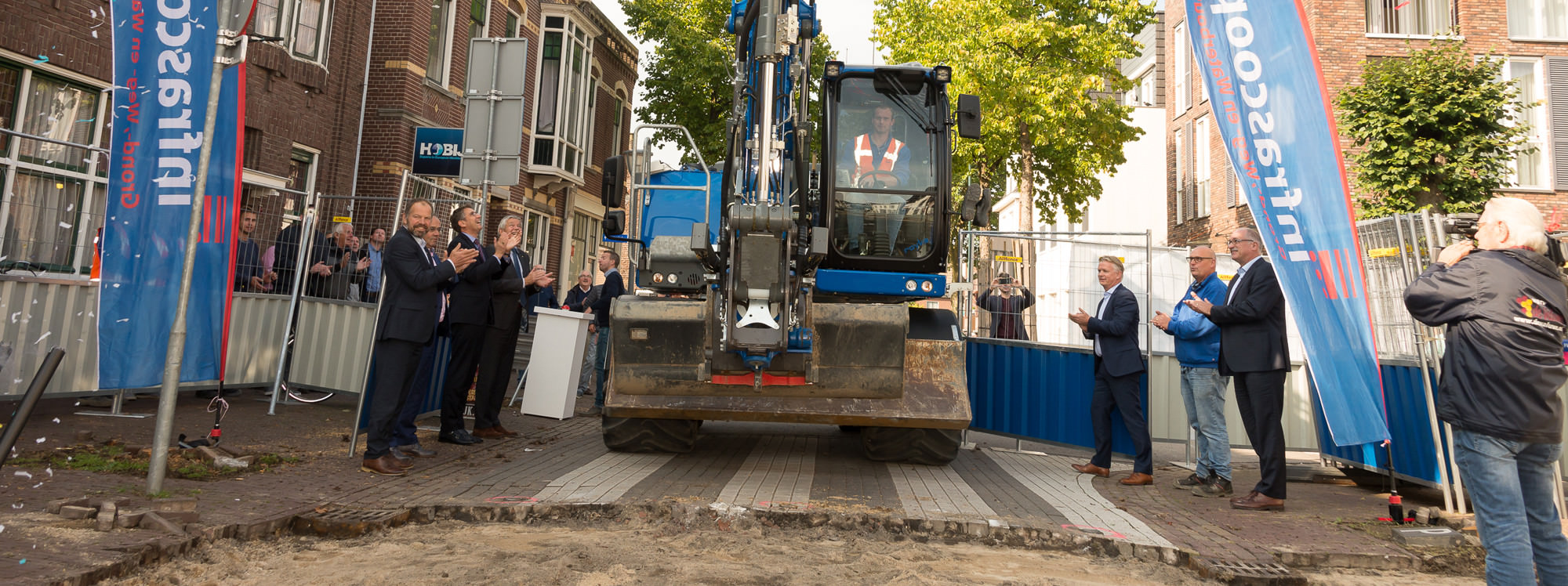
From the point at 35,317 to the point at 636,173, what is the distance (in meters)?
4.86

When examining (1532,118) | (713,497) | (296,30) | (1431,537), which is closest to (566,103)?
(296,30)

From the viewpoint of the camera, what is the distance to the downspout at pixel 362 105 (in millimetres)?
15531

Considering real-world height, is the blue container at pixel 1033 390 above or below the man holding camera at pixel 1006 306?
below

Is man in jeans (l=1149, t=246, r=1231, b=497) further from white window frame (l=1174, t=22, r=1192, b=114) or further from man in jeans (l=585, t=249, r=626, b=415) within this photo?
white window frame (l=1174, t=22, r=1192, b=114)

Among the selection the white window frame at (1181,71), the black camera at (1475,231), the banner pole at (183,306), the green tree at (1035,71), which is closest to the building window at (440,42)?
the green tree at (1035,71)

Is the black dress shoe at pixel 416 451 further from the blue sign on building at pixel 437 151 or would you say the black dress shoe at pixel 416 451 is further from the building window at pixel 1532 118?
the building window at pixel 1532 118

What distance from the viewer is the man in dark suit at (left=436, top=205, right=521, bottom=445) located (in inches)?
282

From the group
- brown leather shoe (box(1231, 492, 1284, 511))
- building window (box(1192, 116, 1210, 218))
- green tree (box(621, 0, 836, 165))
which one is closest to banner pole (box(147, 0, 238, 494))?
brown leather shoe (box(1231, 492, 1284, 511))

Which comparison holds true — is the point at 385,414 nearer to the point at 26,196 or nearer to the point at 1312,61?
the point at 26,196

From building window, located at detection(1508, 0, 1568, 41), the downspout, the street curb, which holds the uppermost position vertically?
building window, located at detection(1508, 0, 1568, 41)

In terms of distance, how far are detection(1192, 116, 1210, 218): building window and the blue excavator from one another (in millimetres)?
23028

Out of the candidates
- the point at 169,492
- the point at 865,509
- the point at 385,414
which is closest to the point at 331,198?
the point at 385,414

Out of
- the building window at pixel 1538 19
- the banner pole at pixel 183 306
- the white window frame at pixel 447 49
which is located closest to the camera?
the banner pole at pixel 183 306

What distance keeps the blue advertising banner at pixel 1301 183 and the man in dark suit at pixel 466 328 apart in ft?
17.9
